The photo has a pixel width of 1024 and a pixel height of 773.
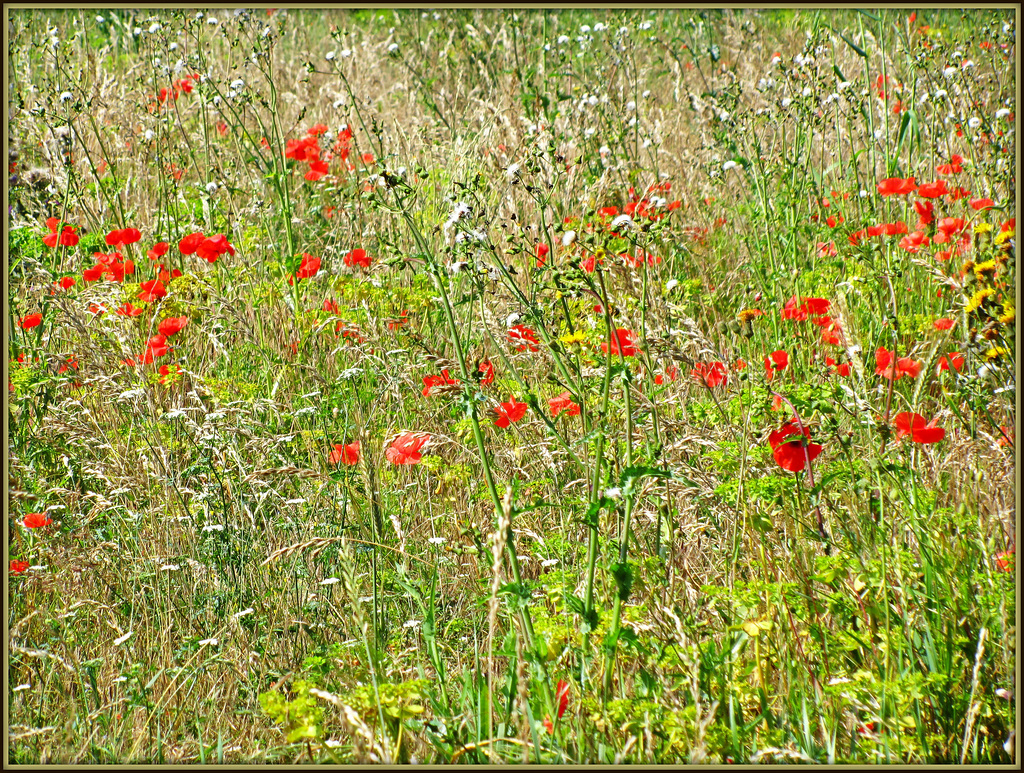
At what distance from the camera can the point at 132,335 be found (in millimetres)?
2725

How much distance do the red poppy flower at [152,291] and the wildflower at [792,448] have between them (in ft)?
7.10

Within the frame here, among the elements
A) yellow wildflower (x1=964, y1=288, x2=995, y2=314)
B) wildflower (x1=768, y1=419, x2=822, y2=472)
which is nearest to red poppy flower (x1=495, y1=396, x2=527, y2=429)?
wildflower (x1=768, y1=419, x2=822, y2=472)

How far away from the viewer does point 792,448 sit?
1.67 meters

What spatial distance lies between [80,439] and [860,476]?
2.10 m

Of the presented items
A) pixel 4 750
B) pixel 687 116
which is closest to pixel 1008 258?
pixel 4 750

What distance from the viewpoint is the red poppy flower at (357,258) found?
311 cm

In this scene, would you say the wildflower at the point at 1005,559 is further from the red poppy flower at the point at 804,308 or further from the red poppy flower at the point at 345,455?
the red poppy flower at the point at 345,455

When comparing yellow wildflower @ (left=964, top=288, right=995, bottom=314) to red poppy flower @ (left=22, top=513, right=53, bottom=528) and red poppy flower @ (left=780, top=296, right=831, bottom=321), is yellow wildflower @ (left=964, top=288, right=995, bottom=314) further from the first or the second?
red poppy flower @ (left=22, top=513, right=53, bottom=528)

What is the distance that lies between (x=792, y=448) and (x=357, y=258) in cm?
190

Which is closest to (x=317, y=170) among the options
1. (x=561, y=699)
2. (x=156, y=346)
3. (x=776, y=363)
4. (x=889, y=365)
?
(x=156, y=346)

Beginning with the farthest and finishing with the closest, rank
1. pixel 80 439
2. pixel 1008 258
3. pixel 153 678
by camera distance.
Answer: pixel 80 439 → pixel 1008 258 → pixel 153 678

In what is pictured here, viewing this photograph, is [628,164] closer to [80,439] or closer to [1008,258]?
[1008,258]

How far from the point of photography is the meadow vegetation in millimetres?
1436

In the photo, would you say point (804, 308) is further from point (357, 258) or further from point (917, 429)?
point (357, 258)
